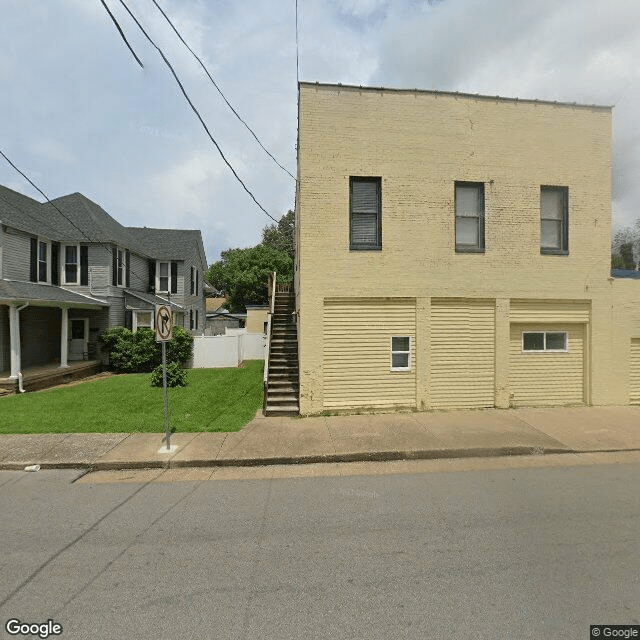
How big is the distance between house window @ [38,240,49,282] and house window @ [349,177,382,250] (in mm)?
14821

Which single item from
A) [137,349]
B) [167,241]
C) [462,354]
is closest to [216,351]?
[137,349]

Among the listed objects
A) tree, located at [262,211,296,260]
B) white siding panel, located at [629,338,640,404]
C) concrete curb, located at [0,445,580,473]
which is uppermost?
tree, located at [262,211,296,260]

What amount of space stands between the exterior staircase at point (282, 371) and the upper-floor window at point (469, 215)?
5439 millimetres

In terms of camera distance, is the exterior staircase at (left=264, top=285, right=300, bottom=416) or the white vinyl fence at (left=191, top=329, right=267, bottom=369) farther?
the white vinyl fence at (left=191, top=329, right=267, bottom=369)

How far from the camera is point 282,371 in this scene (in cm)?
1019

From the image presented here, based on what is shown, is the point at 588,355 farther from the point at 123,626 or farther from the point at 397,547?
the point at 123,626

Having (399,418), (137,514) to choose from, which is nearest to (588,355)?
(399,418)

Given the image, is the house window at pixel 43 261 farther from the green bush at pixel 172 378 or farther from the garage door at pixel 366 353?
the garage door at pixel 366 353

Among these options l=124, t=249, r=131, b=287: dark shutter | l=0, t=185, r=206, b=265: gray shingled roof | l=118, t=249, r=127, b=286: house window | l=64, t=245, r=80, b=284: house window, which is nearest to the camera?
l=0, t=185, r=206, b=265: gray shingled roof

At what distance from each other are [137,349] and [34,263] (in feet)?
18.1

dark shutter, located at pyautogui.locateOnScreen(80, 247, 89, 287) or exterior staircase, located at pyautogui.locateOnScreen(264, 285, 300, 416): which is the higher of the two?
dark shutter, located at pyautogui.locateOnScreen(80, 247, 89, 287)

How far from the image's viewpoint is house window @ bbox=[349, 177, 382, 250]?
886 centimetres

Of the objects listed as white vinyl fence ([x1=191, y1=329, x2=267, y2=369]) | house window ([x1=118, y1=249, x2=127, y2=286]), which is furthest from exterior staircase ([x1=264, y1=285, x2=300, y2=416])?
house window ([x1=118, y1=249, x2=127, y2=286])

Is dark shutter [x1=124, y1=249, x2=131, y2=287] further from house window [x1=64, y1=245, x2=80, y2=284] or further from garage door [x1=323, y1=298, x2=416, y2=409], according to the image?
garage door [x1=323, y1=298, x2=416, y2=409]
